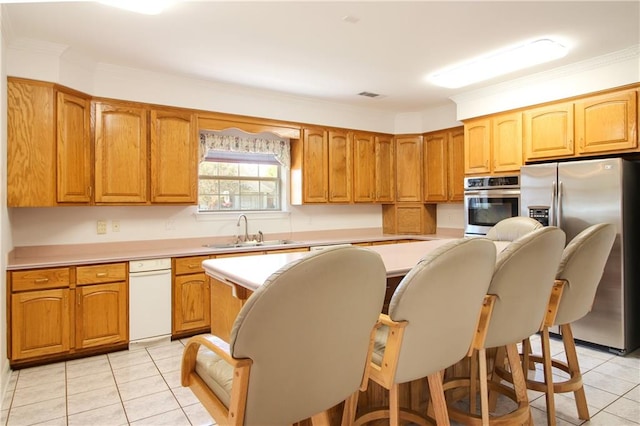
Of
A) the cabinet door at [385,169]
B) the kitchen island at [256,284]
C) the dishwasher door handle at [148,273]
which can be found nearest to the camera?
the kitchen island at [256,284]

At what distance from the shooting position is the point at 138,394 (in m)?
2.57

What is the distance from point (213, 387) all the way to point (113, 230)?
2980 millimetres

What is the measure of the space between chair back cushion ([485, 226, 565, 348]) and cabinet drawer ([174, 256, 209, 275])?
273 centimetres

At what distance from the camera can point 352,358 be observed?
1.27 meters

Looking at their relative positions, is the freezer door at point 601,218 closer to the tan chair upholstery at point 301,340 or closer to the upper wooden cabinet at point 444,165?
the upper wooden cabinet at point 444,165

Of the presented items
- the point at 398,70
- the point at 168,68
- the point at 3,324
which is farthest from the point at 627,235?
the point at 3,324

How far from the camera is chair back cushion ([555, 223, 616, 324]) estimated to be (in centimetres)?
196

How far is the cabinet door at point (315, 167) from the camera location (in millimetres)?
4680

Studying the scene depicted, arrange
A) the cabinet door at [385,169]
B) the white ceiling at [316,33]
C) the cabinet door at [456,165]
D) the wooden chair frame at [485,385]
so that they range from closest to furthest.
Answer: the wooden chair frame at [485,385] < the white ceiling at [316,33] < the cabinet door at [456,165] < the cabinet door at [385,169]

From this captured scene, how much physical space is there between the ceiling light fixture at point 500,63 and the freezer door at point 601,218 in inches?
37.5

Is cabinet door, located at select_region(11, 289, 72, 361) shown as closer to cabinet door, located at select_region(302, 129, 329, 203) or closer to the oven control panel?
cabinet door, located at select_region(302, 129, 329, 203)

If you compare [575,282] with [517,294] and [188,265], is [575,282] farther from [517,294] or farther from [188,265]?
[188,265]

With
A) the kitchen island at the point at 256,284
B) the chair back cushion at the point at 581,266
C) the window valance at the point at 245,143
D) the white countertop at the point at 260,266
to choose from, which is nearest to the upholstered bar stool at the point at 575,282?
the chair back cushion at the point at 581,266

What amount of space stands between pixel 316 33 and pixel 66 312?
2904mm
